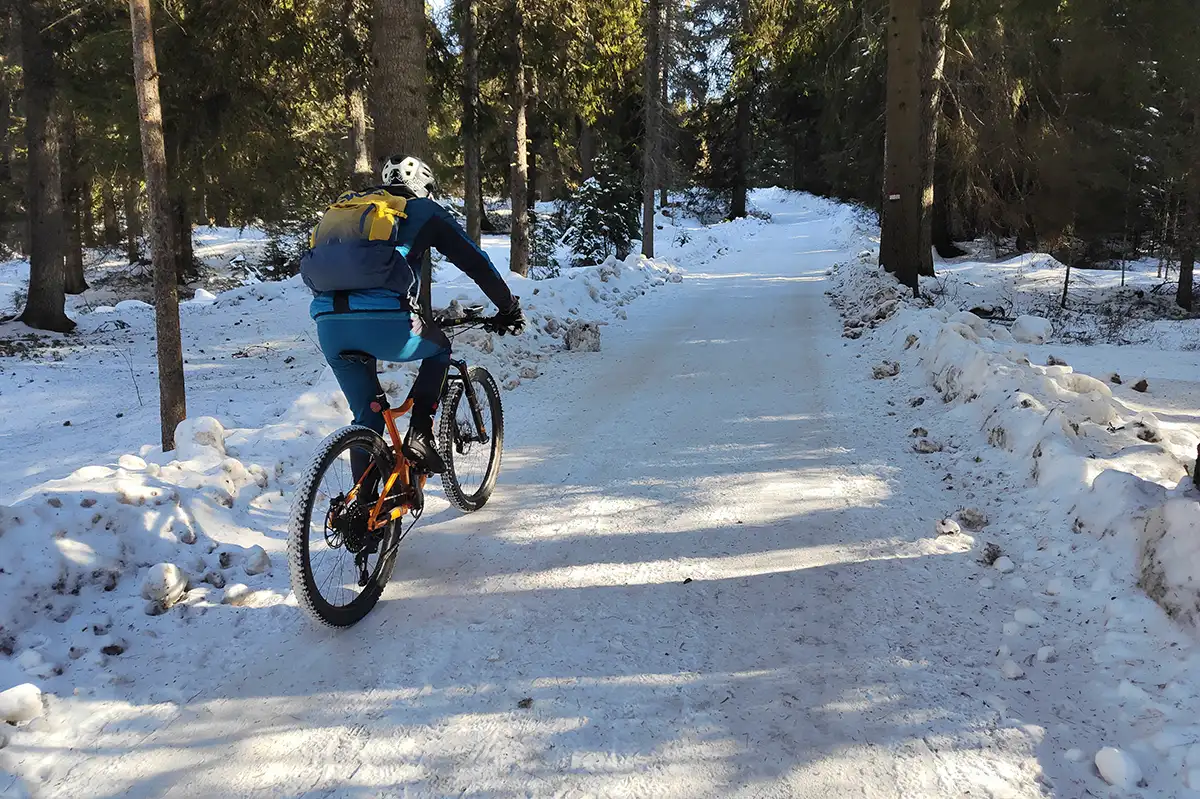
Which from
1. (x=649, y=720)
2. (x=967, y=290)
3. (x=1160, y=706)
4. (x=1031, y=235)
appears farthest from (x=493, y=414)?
(x=1031, y=235)

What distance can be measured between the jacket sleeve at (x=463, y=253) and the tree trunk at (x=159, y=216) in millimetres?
3807

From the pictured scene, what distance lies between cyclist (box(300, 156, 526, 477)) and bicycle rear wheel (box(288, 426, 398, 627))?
0.10 metres

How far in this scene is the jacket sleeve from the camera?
12.7ft

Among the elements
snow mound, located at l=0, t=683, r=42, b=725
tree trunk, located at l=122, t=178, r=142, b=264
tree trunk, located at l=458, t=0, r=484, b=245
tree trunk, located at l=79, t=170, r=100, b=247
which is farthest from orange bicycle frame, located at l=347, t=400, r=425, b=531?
tree trunk, located at l=122, t=178, r=142, b=264

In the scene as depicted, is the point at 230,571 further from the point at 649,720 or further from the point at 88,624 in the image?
the point at 649,720

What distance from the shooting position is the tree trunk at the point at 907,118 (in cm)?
1223

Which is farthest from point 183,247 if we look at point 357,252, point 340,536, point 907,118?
point 340,536

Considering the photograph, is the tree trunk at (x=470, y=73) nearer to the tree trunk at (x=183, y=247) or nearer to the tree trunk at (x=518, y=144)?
the tree trunk at (x=518, y=144)

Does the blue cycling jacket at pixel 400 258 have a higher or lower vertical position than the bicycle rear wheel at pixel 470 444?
higher

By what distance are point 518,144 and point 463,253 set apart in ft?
43.5

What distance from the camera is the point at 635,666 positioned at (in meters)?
3.02

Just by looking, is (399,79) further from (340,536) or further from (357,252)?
(340,536)

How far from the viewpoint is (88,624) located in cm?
317

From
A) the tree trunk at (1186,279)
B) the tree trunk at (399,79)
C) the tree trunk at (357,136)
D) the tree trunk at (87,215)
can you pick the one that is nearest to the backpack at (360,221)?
the tree trunk at (399,79)
